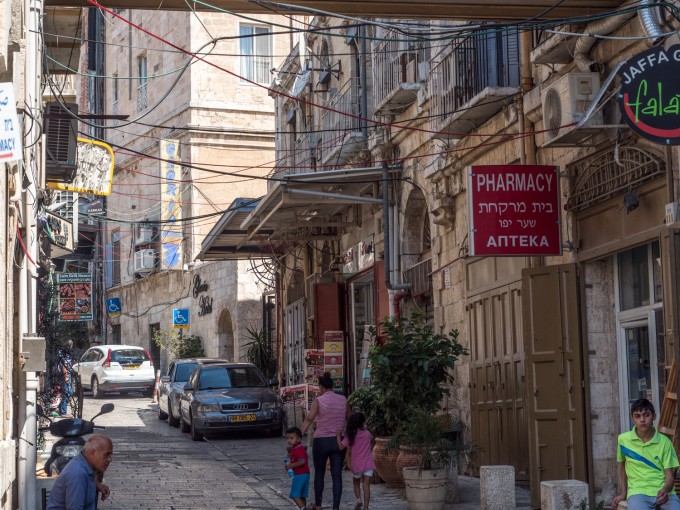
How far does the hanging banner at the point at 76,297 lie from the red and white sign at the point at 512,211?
67.2 feet

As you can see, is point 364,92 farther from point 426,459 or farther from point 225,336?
point 225,336

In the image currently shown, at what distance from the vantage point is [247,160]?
40.3m

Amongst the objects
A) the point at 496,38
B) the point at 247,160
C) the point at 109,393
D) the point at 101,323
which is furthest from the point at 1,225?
the point at 101,323

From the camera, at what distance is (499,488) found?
1195 centimetres

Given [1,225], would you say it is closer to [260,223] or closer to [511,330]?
[511,330]

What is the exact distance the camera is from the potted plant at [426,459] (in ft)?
41.7

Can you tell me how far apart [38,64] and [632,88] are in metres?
8.45

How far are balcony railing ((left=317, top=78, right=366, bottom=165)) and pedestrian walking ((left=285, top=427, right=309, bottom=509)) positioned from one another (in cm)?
837

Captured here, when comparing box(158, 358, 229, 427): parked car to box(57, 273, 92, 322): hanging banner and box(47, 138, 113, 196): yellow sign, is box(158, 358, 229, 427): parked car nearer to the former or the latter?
box(57, 273, 92, 322): hanging banner

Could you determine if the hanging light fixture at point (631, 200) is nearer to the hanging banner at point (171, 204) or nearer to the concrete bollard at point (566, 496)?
the concrete bollard at point (566, 496)

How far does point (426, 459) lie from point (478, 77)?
509cm

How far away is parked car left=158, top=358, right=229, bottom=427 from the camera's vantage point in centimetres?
2613

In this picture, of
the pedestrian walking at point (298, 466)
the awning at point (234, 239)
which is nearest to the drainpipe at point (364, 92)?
the awning at point (234, 239)

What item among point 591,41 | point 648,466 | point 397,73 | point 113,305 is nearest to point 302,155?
point 397,73
